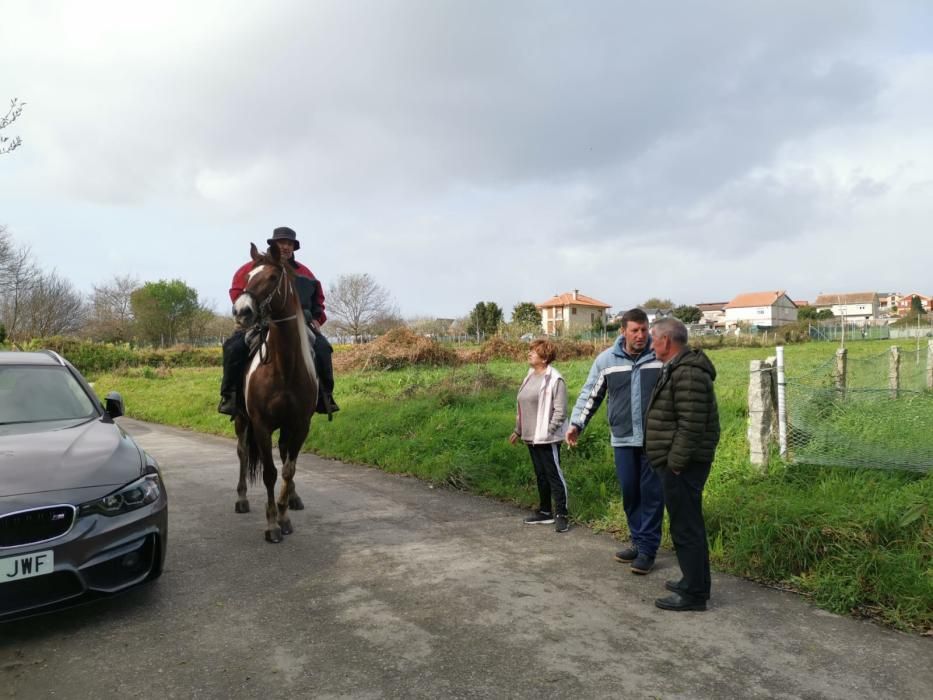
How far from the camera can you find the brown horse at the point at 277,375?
5555 mm

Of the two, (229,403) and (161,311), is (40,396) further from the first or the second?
(161,311)

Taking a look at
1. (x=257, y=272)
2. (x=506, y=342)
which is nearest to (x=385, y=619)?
(x=257, y=272)

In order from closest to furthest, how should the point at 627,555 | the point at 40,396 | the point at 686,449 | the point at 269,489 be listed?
the point at 686,449 → the point at 40,396 → the point at 627,555 → the point at 269,489

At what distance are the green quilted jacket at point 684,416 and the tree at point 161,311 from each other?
6610cm

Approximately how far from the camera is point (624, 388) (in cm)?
520

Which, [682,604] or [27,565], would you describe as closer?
[27,565]

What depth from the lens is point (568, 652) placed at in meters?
3.48

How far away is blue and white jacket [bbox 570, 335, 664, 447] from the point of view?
16.6ft

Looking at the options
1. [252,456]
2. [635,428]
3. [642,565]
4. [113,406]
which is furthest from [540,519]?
[113,406]

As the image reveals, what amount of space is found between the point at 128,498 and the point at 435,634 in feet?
6.83

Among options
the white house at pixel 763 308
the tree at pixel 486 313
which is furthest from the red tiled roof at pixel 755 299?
the tree at pixel 486 313

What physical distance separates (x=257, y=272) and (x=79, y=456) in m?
2.16

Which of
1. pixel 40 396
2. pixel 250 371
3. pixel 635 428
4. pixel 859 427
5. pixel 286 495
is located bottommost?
pixel 286 495

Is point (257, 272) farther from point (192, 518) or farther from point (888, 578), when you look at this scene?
point (888, 578)
